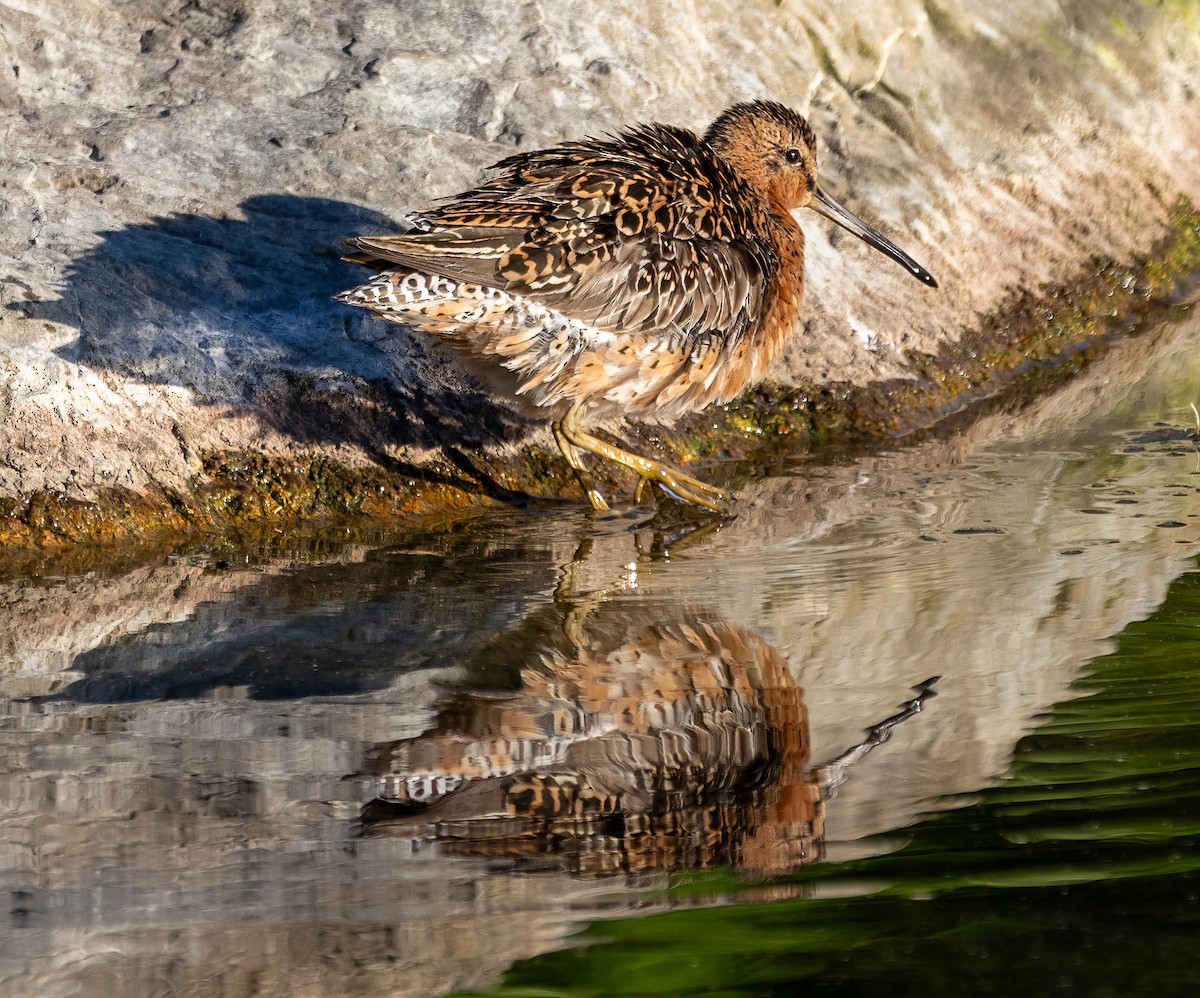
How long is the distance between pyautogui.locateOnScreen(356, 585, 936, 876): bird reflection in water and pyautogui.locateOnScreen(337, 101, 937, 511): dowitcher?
5.41 ft

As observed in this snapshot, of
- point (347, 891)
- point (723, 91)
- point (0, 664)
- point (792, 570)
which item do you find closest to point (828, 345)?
point (723, 91)

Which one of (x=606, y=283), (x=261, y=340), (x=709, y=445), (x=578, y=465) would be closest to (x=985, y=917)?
(x=606, y=283)

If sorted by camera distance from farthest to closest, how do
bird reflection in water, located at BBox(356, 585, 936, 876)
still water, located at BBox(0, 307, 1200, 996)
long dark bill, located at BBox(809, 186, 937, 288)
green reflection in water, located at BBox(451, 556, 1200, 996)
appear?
long dark bill, located at BBox(809, 186, 937, 288) → bird reflection in water, located at BBox(356, 585, 936, 876) → still water, located at BBox(0, 307, 1200, 996) → green reflection in water, located at BBox(451, 556, 1200, 996)

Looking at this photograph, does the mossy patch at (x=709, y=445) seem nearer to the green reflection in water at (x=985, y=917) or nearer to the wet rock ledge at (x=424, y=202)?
the wet rock ledge at (x=424, y=202)

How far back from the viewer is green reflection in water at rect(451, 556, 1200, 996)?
3250 millimetres

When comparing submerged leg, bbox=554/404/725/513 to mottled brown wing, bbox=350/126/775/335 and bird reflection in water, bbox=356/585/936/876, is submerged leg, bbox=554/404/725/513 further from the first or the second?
bird reflection in water, bbox=356/585/936/876

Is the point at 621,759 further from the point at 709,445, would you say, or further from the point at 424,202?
the point at 424,202

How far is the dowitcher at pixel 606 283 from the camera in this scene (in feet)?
21.0

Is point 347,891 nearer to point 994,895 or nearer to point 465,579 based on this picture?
point 994,895

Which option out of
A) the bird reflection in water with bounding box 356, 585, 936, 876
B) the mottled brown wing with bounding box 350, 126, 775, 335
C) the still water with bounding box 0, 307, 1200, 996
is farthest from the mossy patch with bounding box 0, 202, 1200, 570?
the bird reflection in water with bounding box 356, 585, 936, 876

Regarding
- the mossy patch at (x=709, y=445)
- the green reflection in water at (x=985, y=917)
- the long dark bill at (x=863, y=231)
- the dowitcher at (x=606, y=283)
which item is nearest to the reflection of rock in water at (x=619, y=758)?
the green reflection in water at (x=985, y=917)

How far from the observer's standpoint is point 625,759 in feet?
14.1

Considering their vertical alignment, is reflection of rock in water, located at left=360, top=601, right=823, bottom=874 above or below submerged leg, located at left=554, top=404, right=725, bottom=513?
below

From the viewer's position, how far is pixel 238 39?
9.48 m
